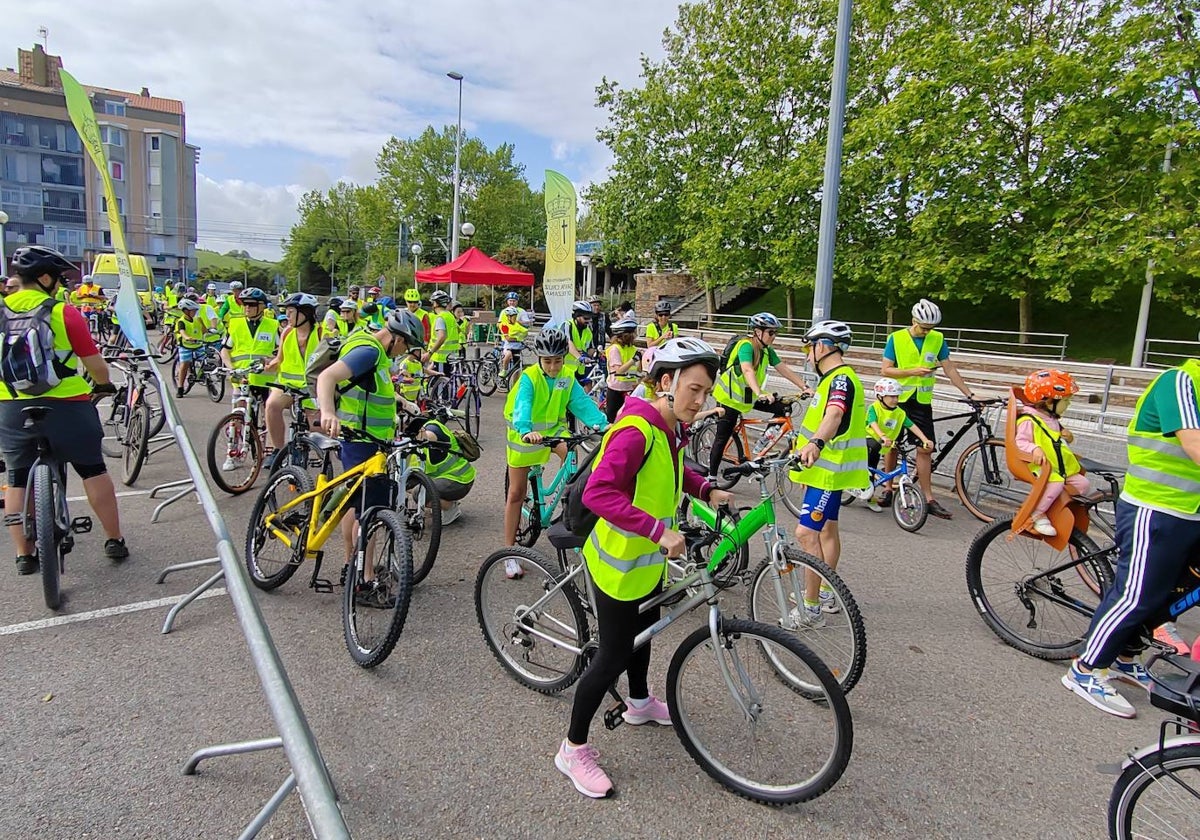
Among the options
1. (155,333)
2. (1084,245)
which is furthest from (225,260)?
(1084,245)

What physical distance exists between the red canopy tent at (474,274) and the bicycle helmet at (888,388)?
16.7 meters

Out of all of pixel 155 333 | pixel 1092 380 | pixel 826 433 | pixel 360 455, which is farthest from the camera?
pixel 155 333

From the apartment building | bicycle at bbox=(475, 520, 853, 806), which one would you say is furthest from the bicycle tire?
the apartment building

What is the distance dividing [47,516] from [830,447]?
16.0 feet

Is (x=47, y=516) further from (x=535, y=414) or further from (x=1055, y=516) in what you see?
(x=1055, y=516)

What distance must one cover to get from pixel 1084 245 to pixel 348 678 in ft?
74.3

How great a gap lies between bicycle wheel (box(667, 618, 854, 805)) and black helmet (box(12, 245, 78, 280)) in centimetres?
463

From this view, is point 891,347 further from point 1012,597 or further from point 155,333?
point 155,333

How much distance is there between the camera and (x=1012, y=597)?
4434mm

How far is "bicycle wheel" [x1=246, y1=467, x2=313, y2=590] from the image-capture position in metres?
4.34

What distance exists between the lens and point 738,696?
106 inches

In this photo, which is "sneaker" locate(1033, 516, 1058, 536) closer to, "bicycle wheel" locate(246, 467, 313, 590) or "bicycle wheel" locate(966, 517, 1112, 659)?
"bicycle wheel" locate(966, 517, 1112, 659)

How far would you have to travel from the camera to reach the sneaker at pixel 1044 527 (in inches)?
159

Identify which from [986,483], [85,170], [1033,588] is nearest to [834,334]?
[1033,588]
